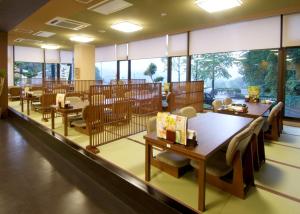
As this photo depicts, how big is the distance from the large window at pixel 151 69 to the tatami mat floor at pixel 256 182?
4791mm

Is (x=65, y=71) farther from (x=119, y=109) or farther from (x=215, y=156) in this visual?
(x=215, y=156)

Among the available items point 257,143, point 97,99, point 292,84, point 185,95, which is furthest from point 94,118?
point 292,84

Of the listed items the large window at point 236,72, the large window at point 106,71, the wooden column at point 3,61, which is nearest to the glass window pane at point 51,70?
the large window at point 106,71

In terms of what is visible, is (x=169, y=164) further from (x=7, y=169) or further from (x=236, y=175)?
(x=7, y=169)

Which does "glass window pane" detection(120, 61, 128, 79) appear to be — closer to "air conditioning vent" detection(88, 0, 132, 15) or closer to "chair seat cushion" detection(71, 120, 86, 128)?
"air conditioning vent" detection(88, 0, 132, 15)

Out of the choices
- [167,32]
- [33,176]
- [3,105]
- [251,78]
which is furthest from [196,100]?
[3,105]

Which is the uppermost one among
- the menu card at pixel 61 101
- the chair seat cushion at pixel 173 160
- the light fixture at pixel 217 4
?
the light fixture at pixel 217 4

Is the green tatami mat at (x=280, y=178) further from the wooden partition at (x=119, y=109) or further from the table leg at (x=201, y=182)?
the wooden partition at (x=119, y=109)

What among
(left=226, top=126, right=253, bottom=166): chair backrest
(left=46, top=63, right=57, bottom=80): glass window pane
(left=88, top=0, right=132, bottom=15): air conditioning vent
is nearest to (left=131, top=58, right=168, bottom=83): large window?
(left=88, top=0, right=132, bottom=15): air conditioning vent

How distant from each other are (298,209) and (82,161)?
2.54 meters

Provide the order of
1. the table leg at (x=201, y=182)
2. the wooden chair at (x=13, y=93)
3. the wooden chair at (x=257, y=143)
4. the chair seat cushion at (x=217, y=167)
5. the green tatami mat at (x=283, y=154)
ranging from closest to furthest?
the table leg at (x=201, y=182) → the chair seat cushion at (x=217, y=167) → the wooden chair at (x=257, y=143) → the green tatami mat at (x=283, y=154) → the wooden chair at (x=13, y=93)

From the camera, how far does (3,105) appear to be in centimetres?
632

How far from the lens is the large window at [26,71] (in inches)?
416

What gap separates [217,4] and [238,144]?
334 cm
